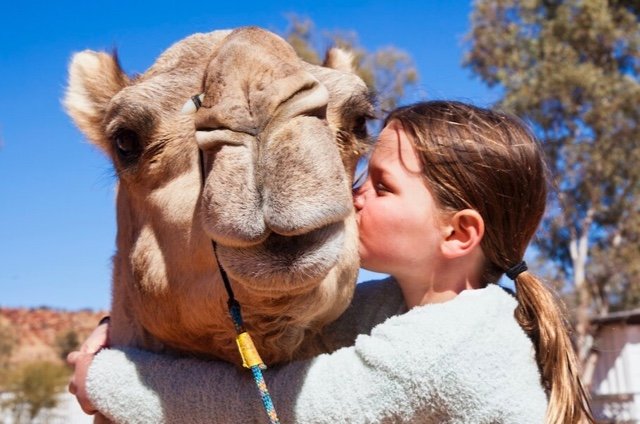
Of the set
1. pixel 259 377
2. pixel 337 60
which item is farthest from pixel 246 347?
pixel 337 60

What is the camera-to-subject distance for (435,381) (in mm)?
2654

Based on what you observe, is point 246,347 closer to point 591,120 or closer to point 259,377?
point 259,377

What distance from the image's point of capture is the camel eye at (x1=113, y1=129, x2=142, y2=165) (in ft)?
10.2

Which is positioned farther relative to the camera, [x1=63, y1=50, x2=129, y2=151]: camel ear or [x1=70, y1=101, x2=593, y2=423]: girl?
[x1=63, y1=50, x2=129, y2=151]: camel ear

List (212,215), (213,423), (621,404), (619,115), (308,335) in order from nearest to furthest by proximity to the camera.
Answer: (212,215) → (213,423) → (308,335) → (621,404) → (619,115)

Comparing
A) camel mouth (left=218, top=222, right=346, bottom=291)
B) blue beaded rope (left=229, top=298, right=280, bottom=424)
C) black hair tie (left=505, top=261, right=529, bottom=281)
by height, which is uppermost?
black hair tie (left=505, top=261, right=529, bottom=281)

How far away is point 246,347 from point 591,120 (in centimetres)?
2285

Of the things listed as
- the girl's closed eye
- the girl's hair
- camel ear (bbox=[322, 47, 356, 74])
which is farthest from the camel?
camel ear (bbox=[322, 47, 356, 74])

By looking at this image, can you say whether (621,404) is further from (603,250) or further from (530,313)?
(530,313)

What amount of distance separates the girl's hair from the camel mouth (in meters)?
0.98

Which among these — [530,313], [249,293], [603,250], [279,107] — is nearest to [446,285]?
[530,313]

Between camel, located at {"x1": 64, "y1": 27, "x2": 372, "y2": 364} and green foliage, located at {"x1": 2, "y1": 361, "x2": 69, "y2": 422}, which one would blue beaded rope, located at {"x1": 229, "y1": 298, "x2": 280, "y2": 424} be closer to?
camel, located at {"x1": 64, "y1": 27, "x2": 372, "y2": 364}

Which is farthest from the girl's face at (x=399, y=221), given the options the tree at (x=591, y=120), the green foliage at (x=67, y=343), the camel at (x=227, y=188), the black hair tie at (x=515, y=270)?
the green foliage at (x=67, y=343)

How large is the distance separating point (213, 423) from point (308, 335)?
537 mm
